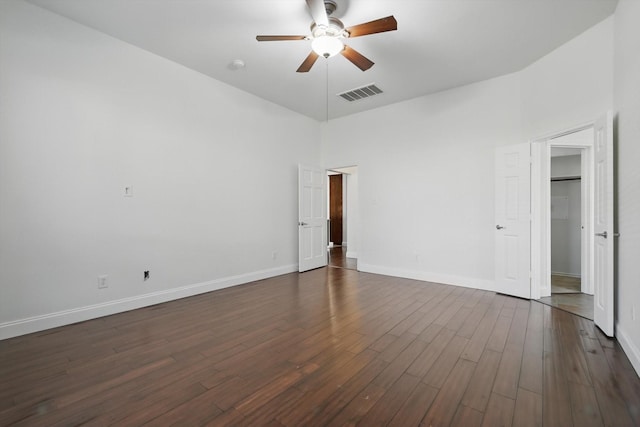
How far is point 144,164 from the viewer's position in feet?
11.7

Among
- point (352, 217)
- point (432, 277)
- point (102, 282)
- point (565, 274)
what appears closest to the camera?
point (102, 282)

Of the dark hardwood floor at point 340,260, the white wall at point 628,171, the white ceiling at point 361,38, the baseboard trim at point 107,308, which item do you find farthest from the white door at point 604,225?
the baseboard trim at point 107,308

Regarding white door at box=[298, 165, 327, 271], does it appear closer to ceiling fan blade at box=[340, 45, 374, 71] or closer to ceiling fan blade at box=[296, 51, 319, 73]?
ceiling fan blade at box=[296, 51, 319, 73]

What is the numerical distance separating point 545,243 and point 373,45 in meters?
Result: 3.61

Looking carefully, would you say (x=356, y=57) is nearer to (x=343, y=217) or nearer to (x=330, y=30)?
(x=330, y=30)

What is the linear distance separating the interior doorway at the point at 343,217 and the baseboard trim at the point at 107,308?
2652 mm

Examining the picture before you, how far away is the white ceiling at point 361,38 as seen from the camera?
274 centimetres

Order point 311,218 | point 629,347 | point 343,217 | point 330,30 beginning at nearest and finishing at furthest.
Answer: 1. point 629,347
2. point 330,30
3. point 311,218
4. point 343,217

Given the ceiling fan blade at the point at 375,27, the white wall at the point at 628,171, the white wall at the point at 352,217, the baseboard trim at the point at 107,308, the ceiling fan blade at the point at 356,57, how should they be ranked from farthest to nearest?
the white wall at the point at 352,217
the ceiling fan blade at the point at 356,57
the baseboard trim at the point at 107,308
the ceiling fan blade at the point at 375,27
the white wall at the point at 628,171

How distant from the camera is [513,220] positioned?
391cm

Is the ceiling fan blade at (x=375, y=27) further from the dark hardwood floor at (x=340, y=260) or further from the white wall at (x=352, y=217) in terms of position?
the white wall at (x=352, y=217)

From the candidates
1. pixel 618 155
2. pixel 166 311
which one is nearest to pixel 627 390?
pixel 618 155

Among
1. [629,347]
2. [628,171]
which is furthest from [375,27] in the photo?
[629,347]

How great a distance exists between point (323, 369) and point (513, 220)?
3.42 metres
